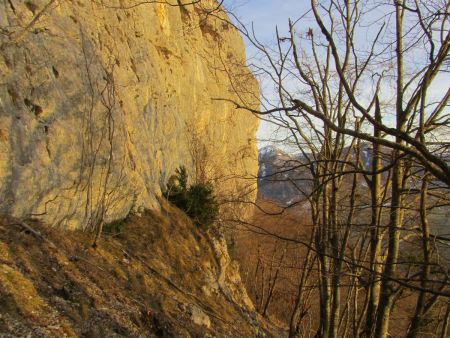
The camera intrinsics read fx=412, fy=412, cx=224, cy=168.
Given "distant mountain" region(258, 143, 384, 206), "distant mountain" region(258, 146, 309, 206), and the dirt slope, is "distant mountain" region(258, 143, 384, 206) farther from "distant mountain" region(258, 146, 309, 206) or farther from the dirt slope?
the dirt slope

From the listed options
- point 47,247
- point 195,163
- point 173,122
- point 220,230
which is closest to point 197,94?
point 195,163

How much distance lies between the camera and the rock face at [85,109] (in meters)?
5.50

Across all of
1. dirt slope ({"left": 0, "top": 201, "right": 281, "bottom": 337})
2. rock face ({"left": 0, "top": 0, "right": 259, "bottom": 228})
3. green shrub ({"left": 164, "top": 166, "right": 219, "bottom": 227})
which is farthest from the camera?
green shrub ({"left": 164, "top": 166, "right": 219, "bottom": 227})

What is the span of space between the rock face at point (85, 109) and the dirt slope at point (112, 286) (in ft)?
1.81

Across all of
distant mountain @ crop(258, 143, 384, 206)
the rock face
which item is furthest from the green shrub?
distant mountain @ crop(258, 143, 384, 206)

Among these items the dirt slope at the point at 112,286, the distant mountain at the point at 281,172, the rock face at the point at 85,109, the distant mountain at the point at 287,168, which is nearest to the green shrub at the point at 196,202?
the rock face at the point at 85,109

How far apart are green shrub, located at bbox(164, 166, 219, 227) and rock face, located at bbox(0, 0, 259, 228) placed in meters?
0.55

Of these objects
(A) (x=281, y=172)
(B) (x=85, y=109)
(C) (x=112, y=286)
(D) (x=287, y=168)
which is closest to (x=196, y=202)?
(B) (x=85, y=109)

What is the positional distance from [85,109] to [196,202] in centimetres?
609

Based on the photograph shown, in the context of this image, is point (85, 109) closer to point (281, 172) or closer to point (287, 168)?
point (287, 168)

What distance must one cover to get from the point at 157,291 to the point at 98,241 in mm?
1269

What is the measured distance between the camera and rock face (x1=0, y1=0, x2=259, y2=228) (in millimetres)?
5496

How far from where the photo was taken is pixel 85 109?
7.10 m

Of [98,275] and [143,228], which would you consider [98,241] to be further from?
[143,228]
